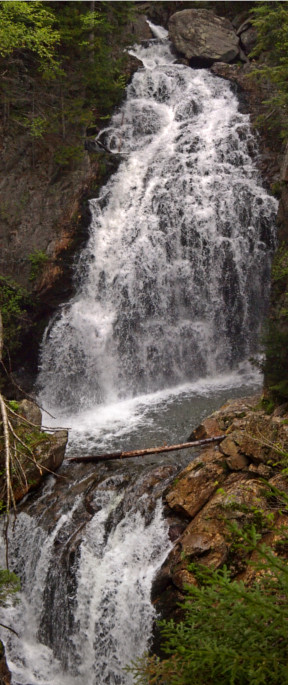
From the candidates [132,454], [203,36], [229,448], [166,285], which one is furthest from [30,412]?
[203,36]

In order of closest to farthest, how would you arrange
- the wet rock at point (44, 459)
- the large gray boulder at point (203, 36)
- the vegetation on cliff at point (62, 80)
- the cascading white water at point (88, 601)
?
the cascading white water at point (88, 601) → the wet rock at point (44, 459) → the vegetation on cliff at point (62, 80) → the large gray boulder at point (203, 36)

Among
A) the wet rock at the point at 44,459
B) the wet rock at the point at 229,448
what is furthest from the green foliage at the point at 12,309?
the wet rock at the point at 229,448

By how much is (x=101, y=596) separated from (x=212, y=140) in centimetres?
1503

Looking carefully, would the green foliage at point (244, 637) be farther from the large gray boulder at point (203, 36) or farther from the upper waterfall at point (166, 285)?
the large gray boulder at point (203, 36)

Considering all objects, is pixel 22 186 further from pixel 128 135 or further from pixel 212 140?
pixel 212 140

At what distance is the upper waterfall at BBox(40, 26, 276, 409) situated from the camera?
15.1 metres

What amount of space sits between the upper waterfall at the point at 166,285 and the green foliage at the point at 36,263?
1.18 meters

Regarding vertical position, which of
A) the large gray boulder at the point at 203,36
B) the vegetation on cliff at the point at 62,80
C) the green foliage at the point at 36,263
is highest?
the large gray boulder at the point at 203,36

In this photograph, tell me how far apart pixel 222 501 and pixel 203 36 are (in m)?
20.8

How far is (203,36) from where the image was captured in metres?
21.7

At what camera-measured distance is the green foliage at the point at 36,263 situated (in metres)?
15.5

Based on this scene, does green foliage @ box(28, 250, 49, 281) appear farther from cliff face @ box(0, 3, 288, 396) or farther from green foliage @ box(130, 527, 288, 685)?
green foliage @ box(130, 527, 288, 685)

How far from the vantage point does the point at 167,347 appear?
15500mm

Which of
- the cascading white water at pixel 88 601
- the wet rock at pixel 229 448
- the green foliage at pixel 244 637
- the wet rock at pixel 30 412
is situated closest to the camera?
the green foliage at pixel 244 637
